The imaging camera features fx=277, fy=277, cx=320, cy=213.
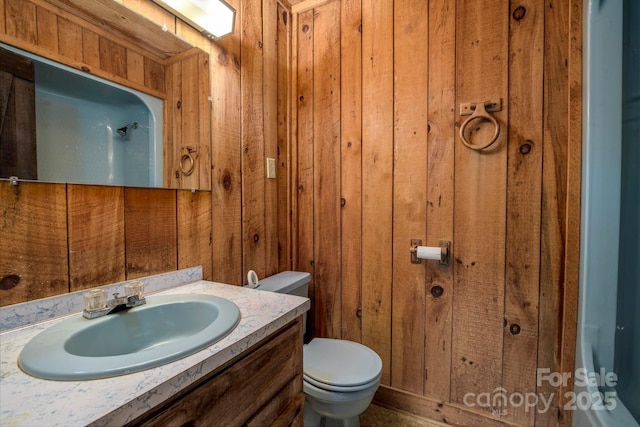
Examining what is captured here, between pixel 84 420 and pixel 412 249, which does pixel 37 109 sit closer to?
pixel 84 420

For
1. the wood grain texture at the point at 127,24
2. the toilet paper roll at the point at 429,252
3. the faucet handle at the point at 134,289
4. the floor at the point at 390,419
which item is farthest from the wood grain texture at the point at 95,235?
the floor at the point at 390,419

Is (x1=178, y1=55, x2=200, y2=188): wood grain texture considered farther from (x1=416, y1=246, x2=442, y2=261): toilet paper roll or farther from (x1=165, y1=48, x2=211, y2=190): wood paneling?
(x1=416, y1=246, x2=442, y2=261): toilet paper roll

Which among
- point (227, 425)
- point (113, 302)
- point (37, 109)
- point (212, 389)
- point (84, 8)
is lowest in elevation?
point (227, 425)

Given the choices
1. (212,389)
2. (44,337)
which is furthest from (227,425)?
(44,337)

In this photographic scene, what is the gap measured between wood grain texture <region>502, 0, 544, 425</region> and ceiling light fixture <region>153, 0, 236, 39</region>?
49.7 inches

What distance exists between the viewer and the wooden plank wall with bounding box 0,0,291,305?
755 millimetres

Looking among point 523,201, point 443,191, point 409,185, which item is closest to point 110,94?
point 409,185

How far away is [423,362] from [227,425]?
1.15 meters

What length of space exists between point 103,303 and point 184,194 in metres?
0.49

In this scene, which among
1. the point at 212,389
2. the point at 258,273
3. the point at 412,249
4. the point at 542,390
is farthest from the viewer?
the point at 258,273

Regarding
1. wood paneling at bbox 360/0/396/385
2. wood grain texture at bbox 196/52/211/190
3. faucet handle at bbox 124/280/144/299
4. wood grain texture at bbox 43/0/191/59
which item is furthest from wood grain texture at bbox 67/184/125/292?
wood paneling at bbox 360/0/396/385

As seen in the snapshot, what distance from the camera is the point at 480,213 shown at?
132cm

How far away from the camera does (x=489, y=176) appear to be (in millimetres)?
1296

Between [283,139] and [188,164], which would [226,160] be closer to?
[188,164]
